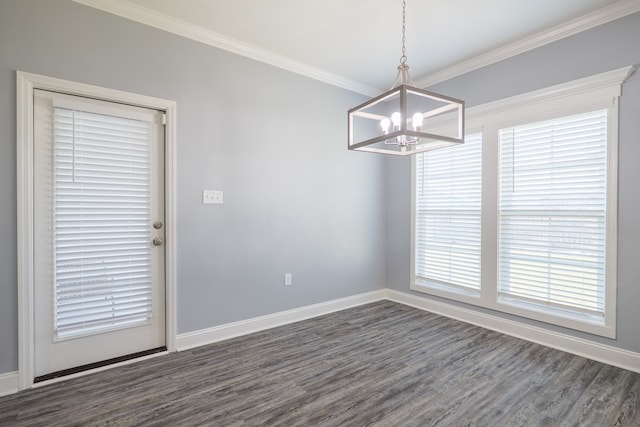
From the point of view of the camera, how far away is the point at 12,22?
2131 millimetres

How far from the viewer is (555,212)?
2.88 metres

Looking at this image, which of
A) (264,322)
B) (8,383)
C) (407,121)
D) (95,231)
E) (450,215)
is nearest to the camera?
(407,121)

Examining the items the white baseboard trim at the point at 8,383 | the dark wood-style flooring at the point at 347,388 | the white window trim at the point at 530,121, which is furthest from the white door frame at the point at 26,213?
the white window trim at the point at 530,121

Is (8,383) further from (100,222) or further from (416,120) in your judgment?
(416,120)

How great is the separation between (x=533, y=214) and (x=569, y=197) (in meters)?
0.32

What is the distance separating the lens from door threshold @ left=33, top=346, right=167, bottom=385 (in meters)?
2.29

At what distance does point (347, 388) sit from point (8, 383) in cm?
229

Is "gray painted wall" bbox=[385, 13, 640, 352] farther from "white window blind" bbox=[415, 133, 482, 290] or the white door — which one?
the white door

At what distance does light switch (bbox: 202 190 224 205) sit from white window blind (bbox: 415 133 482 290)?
243 centimetres

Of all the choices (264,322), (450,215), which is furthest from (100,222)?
(450,215)

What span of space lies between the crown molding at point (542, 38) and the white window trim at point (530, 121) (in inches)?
17.0

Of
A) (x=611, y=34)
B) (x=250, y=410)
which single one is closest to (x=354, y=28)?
(x=611, y=34)

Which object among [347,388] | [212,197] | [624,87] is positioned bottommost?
[347,388]

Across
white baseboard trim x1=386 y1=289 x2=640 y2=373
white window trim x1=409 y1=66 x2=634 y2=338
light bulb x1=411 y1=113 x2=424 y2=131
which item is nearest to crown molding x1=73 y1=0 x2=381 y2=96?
white window trim x1=409 y1=66 x2=634 y2=338
